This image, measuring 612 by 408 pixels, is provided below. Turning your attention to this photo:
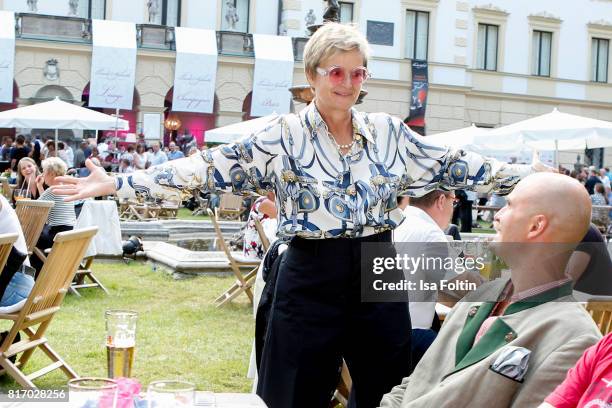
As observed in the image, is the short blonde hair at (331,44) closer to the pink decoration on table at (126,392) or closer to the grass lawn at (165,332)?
the pink decoration on table at (126,392)

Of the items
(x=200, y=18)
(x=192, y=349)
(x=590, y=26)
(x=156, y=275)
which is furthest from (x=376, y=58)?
(x=192, y=349)

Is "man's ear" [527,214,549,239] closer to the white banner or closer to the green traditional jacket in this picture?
the green traditional jacket

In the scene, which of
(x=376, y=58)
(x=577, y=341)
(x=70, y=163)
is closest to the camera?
(x=577, y=341)

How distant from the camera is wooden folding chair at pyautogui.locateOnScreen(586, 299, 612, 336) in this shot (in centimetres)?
340

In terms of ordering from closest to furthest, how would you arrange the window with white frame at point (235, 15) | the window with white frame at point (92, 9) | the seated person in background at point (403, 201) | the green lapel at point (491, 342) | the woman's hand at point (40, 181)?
1. the green lapel at point (491, 342)
2. the seated person in background at point (403, 201)
3. the woman's hand at point (40, 181)
4. the window with white frame at point (92, 9)
5. the window with white frame at point (235, 15)

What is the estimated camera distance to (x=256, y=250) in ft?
28.8

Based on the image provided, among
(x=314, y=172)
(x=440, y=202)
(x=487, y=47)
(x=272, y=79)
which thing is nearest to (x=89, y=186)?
(x=314, y=172)

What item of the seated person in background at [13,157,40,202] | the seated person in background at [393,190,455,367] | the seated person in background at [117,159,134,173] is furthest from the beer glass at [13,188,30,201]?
the seated person in background at [117,159,134,173]

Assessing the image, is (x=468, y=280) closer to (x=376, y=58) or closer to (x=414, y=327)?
(x=414, y=327)

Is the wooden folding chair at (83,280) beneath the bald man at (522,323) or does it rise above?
beneath

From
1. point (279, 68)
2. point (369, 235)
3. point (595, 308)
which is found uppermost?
point (279, 68)

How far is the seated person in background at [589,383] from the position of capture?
2131 mm

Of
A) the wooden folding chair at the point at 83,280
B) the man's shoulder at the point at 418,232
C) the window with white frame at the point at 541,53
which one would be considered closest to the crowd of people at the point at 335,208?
the man's shoulder at the point at 418,232

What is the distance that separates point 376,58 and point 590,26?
1006 centimetres
